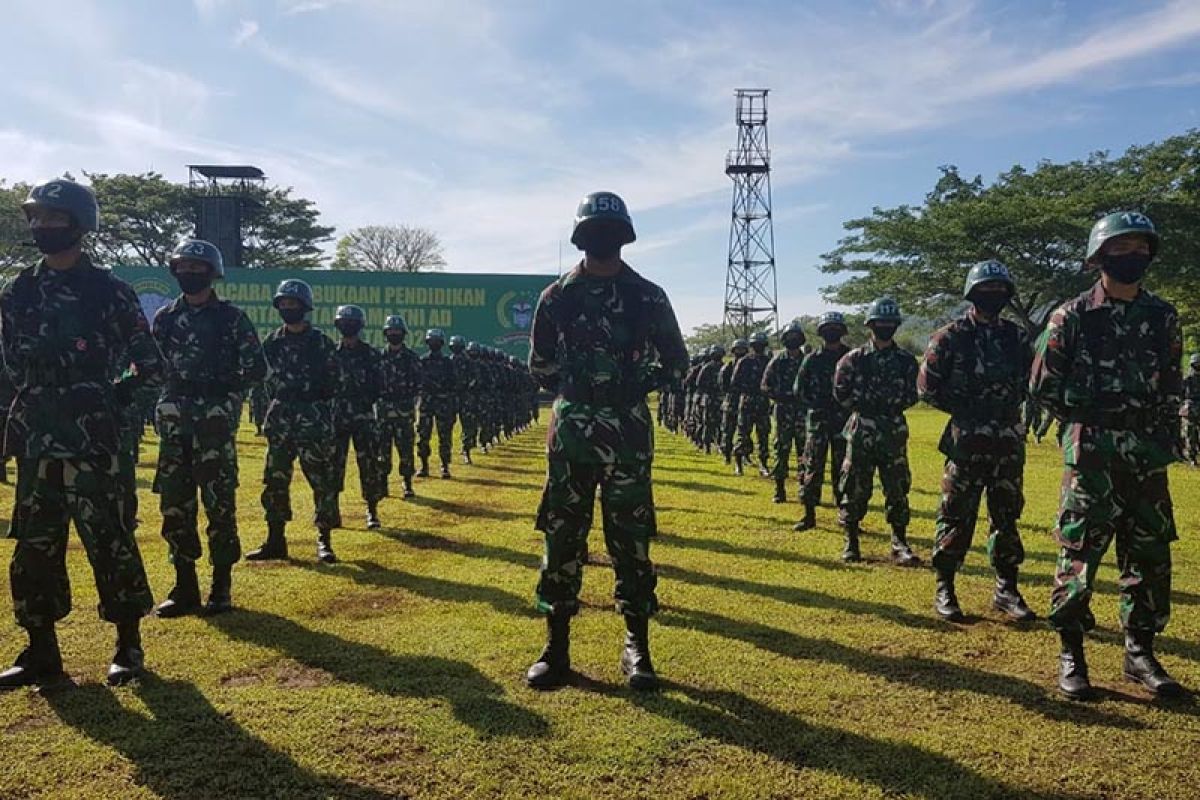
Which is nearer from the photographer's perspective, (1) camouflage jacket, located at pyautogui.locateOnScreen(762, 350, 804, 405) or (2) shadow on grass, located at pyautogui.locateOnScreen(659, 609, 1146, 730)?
(2) shadow on grass, located at pyautogui.locateOnScreen(659, 609, 1146, 730)

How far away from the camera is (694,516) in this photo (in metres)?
9.85

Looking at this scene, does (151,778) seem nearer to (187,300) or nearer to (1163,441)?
(187,300)

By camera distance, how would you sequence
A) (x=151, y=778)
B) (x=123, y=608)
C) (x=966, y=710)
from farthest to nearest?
(x=123, y=608) < (x=966, y=710) < (x=151, y=778)

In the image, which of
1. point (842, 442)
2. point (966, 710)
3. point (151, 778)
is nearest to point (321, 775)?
point (151, 778)

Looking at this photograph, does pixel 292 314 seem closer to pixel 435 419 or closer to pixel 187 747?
pixel 187 747

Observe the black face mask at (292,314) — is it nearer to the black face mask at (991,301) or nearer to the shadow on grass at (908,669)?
the shadow on grass at (908,669)

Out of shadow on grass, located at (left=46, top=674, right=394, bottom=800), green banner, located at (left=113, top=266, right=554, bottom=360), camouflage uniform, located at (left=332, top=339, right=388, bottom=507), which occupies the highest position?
green banner, located at (left=113, top=266, right=554, bottom=360)

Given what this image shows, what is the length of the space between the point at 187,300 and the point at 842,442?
20.6 ft

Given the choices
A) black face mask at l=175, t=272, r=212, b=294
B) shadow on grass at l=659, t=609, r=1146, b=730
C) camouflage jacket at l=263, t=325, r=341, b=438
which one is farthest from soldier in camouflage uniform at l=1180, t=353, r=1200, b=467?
black face mask at l=175, t=272, r=212, b=294

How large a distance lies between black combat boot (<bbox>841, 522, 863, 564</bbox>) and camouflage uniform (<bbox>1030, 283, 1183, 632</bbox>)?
3064mm

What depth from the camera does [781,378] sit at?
436 inches

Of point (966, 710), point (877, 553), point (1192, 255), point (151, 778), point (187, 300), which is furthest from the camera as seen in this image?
point (1192, 255)

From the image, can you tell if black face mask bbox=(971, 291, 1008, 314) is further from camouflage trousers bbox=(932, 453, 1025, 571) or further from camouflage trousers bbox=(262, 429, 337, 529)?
camouflage trousers bbox=(262, 429, 337, 529)

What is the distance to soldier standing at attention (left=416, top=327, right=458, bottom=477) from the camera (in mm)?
13289
